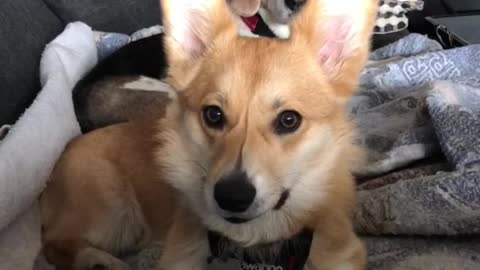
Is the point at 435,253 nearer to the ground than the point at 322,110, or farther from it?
nearer to the ground

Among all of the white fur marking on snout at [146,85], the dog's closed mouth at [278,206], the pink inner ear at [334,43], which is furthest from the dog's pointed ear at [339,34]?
the white fur marking on snout at [146,85]

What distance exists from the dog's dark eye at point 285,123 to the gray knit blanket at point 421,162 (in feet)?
1.50

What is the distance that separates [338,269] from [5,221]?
2.66 ft

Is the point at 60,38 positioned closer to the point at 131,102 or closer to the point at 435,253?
the point at 131,102

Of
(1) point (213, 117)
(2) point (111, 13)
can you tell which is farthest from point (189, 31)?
(2) point (111, 13)

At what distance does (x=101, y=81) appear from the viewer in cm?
225

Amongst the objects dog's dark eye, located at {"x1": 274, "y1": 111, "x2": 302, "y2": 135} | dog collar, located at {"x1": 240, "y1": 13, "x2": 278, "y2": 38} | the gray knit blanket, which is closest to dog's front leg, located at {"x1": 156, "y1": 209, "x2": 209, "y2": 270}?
dog's dark eye, located at {"x1": 274, "y1": 111, "x2": 302, "y2": 135}

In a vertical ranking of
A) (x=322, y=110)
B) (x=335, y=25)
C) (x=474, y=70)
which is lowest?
(x=474, y=70)

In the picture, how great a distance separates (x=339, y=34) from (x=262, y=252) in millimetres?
504

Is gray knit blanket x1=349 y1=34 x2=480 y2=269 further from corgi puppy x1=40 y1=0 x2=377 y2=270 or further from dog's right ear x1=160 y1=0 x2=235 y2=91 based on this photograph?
dog's right ear x1=160 y1=0 x2=235 y2=91

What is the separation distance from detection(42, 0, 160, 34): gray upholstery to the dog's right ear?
1282 millimetres

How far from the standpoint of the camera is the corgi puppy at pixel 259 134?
1.17 meters

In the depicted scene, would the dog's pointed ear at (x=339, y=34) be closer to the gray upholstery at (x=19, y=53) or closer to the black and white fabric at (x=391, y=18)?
the gray upholstery at (x=19, y=53)

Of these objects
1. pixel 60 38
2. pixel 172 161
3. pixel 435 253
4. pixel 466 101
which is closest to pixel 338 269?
pixel 435 253
